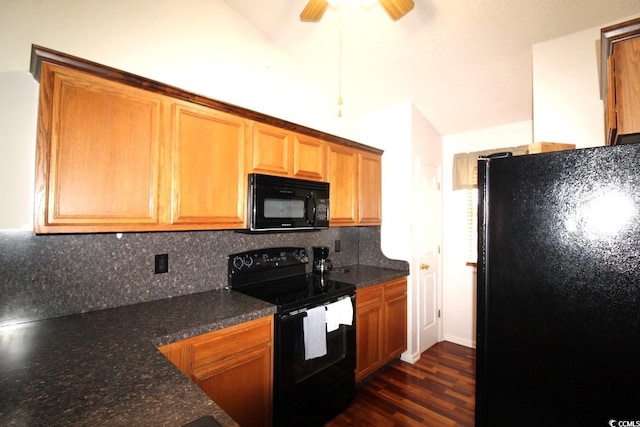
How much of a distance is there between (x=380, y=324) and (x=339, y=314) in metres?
0.70

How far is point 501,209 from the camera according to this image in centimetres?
104

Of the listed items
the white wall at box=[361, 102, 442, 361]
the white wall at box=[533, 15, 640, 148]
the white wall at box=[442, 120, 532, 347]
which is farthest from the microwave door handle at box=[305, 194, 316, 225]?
the white wall at box=[442, 120, 532, 347]

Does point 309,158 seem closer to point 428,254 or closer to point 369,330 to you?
point 369,330

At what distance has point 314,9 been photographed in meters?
1.73

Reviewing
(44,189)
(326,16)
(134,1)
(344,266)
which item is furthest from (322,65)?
(44,189)

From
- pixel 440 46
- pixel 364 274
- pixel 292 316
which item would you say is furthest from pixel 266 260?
pixel 440 46

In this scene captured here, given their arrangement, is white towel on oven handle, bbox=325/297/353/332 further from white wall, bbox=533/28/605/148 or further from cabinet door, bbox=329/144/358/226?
white wall, bbox=533/28/605/148

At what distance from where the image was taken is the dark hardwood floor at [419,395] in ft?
6.84

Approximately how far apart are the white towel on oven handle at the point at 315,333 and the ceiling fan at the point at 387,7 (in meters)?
1.90

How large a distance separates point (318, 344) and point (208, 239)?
1091 mm

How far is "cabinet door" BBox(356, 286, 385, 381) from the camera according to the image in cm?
237

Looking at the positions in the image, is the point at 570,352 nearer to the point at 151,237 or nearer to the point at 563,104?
the point at 563,104

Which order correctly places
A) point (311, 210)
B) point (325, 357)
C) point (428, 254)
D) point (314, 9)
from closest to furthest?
1. point (314, 9)
2. point (325, 357)
3. point (311, 210)
4. point (428, 254)

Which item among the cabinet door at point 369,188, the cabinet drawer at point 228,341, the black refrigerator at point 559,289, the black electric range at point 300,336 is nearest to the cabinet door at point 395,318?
the black electric range at point 300,336
